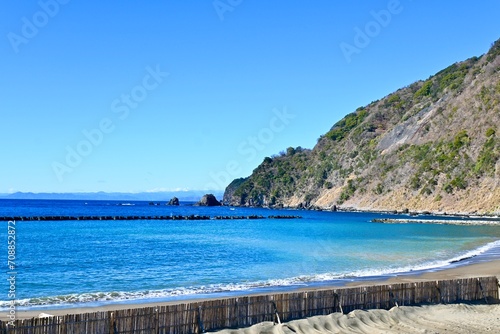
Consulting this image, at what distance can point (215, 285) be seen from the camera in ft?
98.0

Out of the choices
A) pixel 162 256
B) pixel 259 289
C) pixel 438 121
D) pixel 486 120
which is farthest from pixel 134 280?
pixel 438 121

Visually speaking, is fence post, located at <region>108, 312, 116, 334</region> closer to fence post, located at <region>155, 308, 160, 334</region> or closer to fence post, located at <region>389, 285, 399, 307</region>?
fence post, located at <region>155, 308, 160, 334</region>

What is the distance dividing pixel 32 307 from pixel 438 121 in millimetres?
135523

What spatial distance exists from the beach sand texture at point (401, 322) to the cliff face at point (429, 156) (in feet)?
323

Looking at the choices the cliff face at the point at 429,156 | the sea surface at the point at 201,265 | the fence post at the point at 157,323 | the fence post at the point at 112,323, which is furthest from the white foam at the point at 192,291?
the cliff face at the point at 429,156

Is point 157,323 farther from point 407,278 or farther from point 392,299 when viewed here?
point 407,278

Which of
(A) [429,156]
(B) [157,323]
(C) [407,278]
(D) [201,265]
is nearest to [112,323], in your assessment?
(B) [157,323]

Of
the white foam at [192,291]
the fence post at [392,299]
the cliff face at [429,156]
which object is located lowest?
the white foam at [192,291]

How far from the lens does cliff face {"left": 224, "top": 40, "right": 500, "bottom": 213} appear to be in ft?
400

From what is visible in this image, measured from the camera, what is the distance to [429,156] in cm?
13800

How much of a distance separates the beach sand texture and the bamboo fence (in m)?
0.42

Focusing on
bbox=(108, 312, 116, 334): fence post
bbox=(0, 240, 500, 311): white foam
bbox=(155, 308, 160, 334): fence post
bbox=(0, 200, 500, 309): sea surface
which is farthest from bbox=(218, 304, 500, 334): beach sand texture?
bbox=(0, 240, 500, 311): white foam

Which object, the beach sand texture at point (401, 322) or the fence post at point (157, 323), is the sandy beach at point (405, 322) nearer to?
the beach sand texture at point (401, 322)

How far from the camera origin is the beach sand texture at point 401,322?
1762 centimetres
